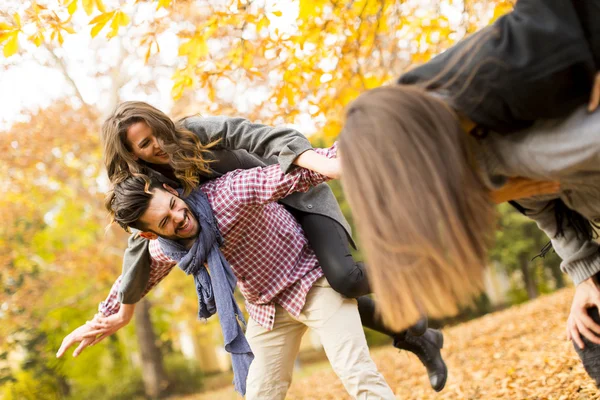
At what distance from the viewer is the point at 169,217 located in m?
3.06

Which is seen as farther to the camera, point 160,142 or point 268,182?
point 160,142

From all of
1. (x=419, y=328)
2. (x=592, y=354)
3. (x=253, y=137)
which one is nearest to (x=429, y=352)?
(x=419, y=328)

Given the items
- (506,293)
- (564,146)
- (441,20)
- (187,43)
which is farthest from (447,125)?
(506,293)

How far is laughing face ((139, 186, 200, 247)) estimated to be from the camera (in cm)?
305

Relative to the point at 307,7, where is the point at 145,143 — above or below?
below

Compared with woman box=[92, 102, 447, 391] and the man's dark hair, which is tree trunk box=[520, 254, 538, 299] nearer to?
woman box=[92, 102, 447, 391]

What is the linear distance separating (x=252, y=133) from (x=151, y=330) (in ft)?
41.0

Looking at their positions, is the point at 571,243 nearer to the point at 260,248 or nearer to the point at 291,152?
the point at 291,152

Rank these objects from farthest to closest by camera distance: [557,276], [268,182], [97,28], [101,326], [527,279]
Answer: [557,276]
[527,279]
[101,326]
[97,28]
[268,182]

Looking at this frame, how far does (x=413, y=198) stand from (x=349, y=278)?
1.67 meters

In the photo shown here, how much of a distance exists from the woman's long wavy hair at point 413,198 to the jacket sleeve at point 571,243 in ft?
2.23

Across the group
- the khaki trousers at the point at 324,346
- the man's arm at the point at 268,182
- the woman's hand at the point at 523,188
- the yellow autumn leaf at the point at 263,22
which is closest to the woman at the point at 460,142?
the woman's hand at the point at 523,188

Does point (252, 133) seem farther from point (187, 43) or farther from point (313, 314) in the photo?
point (187, 43)

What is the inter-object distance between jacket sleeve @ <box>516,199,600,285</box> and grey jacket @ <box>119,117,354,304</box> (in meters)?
1.17
